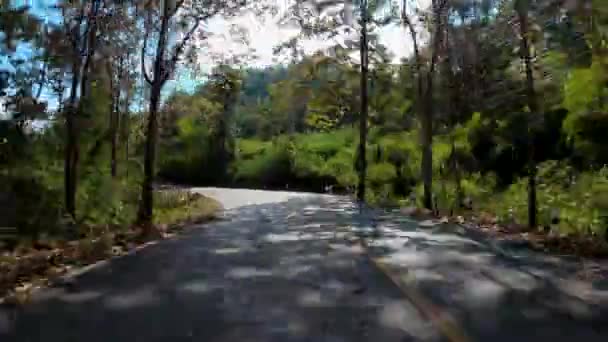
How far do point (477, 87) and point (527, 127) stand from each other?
1047 cm

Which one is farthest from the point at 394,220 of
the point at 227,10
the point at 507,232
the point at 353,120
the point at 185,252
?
the point at 353,120

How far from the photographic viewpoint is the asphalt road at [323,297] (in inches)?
289

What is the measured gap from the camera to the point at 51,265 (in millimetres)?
12453

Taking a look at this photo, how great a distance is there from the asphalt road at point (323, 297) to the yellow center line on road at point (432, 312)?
0.01 metres

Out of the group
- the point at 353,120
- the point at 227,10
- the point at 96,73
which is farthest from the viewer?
the point at 353,120

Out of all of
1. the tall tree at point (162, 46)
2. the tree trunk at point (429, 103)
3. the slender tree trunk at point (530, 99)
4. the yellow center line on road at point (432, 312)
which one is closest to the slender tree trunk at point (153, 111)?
the tall tree at point (162, 46)

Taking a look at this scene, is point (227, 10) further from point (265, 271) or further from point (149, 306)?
point (149, 306)

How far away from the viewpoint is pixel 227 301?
899 centimetres

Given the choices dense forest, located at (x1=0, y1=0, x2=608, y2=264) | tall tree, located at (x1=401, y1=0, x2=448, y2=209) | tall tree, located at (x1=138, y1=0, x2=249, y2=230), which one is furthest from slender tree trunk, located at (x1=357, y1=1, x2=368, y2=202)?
tall tree, located at (x1=138, y1=0, x2=249, y2=230)

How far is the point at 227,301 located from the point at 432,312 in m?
2.47

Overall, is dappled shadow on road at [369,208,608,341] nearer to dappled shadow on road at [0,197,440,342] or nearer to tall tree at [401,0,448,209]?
Result: dappled shadow on road at [0,197,440,342]

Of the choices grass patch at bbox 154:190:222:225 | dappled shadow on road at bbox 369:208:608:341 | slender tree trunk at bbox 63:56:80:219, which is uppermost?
slender tree trunk at bbox 63:56:80:219

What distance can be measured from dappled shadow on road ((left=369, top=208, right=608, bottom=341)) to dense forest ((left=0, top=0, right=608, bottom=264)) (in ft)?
14.0

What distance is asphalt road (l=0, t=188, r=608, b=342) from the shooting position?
734 centimetres
